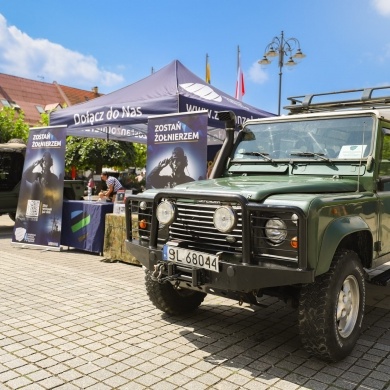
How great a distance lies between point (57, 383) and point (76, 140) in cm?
2576

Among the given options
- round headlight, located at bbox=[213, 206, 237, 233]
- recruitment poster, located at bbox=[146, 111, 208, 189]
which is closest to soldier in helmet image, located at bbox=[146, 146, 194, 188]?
recruitment poster, located at bbox=[146, 111, 208, 189]

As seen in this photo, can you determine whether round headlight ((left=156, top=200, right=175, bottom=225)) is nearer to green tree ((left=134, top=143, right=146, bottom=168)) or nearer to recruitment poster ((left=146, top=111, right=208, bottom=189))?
recruitment poster ((left=146, top=111, right=208, bottom=189))

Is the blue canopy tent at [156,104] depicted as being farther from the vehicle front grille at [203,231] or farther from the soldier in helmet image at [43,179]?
the vehicle front grille at [203,231]

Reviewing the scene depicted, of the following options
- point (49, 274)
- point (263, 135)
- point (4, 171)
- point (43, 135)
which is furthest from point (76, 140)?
point (263, 135)

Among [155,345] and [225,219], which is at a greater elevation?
[225,219]

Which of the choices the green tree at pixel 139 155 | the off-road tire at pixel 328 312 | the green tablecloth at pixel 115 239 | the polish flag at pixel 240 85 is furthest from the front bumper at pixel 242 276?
the green tree at pixel 139 155

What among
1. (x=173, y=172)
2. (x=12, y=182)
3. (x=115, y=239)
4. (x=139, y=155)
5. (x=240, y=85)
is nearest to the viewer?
(x=173, y=172)

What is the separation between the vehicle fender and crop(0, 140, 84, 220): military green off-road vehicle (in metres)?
8.60

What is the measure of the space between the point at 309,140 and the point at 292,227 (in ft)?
5.45

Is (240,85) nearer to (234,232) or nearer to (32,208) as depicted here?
(32,208)

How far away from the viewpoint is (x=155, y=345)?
12.1 ft

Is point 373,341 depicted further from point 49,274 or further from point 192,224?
point 49,274

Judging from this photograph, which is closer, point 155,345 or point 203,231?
point 203,231

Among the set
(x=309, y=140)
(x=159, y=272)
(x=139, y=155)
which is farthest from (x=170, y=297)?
(x=139, y=155)
